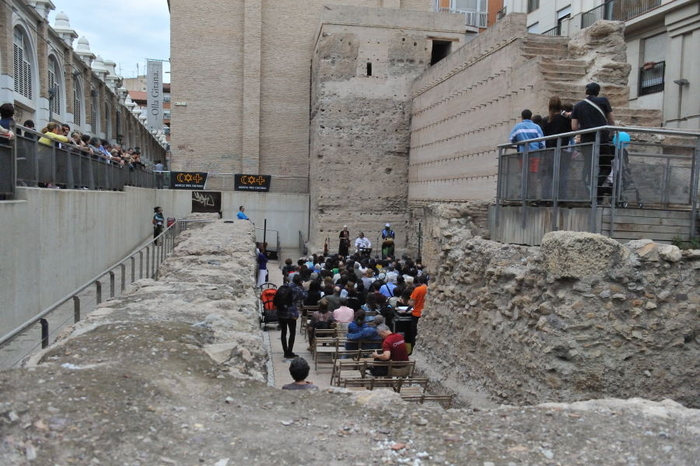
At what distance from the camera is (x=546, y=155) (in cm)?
792

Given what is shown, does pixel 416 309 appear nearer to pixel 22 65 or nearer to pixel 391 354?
pixel 391 354

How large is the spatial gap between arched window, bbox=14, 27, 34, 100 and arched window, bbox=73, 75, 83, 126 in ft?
19.3

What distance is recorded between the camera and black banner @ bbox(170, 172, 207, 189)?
2764 cm

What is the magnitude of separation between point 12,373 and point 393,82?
930 inches

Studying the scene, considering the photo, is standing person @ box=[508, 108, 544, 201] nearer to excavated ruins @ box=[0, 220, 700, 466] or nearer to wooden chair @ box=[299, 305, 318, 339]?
excavated ruins @ box=[0, 220, 700, 466]

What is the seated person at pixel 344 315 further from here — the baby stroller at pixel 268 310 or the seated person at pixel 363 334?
the baby stroller at pixel 268 310

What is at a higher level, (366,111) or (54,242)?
(366,111)

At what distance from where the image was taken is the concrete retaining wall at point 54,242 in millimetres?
7684

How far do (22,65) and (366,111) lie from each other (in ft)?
41.5

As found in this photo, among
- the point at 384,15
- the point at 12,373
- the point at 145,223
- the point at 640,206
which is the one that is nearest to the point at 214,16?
the point at 384,15

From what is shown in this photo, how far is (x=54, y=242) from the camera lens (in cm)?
941

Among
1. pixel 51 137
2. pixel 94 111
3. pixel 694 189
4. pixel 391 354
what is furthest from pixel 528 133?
pixel 94 111

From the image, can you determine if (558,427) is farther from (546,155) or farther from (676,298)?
(546,155)

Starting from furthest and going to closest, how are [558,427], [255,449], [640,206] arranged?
[640,206]
[558,427]
[255,449]
